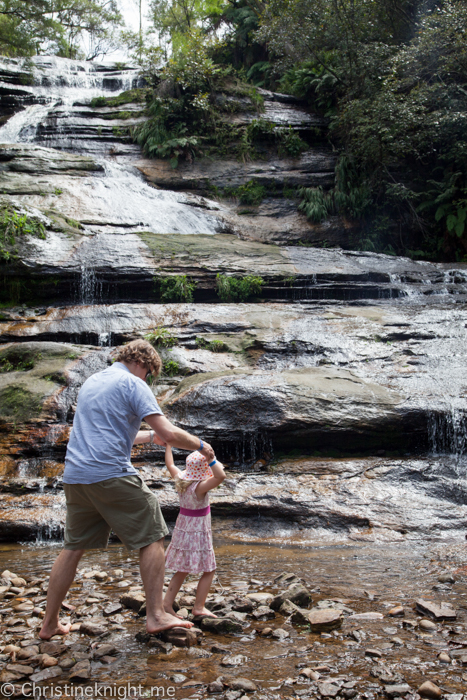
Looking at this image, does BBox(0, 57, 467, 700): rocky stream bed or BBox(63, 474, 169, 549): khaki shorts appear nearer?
BBox(0, 57, 467, 700): rocky stream bed

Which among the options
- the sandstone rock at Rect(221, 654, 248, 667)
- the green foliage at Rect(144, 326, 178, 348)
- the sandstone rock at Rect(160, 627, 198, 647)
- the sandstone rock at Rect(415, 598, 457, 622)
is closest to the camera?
the sandstone rock at Rect(221, 654, 248, 667)

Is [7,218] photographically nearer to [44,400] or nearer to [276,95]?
[44,400]

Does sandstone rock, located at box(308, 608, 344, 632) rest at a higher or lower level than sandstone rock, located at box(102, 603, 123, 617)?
higher

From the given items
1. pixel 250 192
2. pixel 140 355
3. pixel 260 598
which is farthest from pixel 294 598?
pixel 250 192

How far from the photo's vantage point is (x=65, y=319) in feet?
32.0

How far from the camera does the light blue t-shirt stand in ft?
10.2

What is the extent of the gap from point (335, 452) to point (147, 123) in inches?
612

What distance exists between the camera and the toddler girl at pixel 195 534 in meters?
3.34

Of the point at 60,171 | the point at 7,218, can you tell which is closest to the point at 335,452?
the point at 7,218

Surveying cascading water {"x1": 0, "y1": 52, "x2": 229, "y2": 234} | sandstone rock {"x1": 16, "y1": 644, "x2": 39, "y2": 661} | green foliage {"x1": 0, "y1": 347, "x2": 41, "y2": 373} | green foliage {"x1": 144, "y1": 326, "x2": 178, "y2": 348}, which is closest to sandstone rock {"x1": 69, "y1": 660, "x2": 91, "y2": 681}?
sandstone rock {"x1": 16, "y1": 644, "x2": 39, "y2": 661}

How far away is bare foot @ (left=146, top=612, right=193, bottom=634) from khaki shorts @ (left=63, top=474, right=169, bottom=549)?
435 millimetres

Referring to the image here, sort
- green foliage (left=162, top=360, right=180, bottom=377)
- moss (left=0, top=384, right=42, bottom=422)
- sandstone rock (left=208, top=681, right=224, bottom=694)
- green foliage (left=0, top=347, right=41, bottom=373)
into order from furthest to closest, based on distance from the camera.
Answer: green foliage (left=162, top=360, right=180, bottom=377), green foliage (left=0, top=347, right=41, bottom=373), moss (left=0, top=384, right=42, bottom=422), sandstone rock (left=208, top=681, right=224, bottom=694)

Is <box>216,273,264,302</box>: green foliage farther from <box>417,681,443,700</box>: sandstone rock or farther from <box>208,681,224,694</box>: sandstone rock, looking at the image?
<box>417,681,443,700</box>: sandstone rock

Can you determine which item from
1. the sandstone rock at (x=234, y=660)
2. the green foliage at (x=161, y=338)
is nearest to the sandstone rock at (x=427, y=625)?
the sandstone rock at (x=234, y=660)
